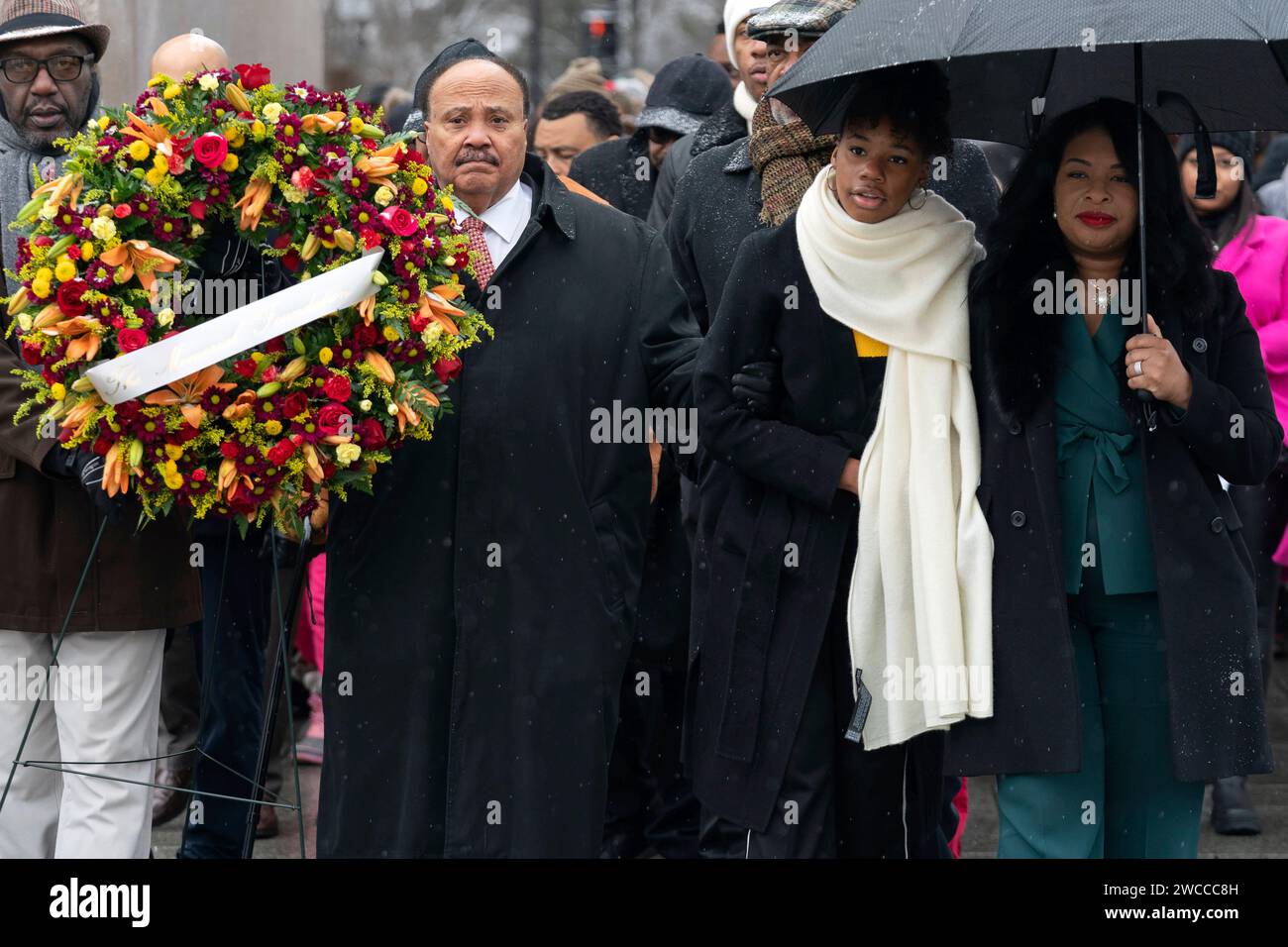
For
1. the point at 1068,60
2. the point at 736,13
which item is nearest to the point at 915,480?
the point at 1068,60

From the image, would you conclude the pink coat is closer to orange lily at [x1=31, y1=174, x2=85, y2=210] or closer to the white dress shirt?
the white dress shirt

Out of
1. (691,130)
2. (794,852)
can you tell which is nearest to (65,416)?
(794,852)

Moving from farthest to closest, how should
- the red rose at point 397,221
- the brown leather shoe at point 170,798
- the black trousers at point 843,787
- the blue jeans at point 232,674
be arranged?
the brown leather shoe at point 170,798 < the blue jeans at point 232,674 < the black trousers at point 843,787 < the red rose at point 397,221

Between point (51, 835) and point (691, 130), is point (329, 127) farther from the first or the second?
point (691, 130)

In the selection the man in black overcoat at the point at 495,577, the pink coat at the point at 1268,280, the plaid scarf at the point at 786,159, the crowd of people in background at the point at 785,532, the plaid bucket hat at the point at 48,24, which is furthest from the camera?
the pink coat at the point at 1268,280

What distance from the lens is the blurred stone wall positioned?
300 inches

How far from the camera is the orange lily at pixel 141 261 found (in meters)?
4.28

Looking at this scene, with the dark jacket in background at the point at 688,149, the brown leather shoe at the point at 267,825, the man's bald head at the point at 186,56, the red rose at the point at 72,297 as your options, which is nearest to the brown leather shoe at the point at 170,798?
the brown leather shoe at the point at 267,825

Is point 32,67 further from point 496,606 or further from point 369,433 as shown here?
point 496,606

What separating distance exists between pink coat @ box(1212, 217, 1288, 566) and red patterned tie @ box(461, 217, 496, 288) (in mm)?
3233

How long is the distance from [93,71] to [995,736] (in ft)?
10.2

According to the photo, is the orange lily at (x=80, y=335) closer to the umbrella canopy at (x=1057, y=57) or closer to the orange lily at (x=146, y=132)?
the orange lily at (x=146, y=132)

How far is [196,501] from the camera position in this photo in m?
4.34

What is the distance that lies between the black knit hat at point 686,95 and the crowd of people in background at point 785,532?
227cm
